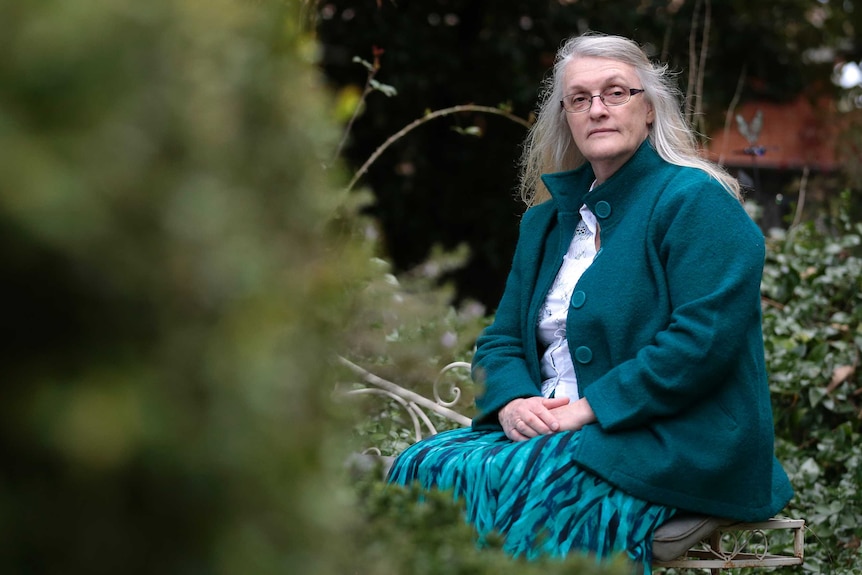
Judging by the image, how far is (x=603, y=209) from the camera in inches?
103

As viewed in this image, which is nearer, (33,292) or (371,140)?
(33,292)

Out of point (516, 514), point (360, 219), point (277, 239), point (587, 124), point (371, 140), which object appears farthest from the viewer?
point (371, 140)

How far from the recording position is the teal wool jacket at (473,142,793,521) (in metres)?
2.25

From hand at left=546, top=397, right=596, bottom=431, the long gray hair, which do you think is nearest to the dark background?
the long gray hair

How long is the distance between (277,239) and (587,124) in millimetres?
1974

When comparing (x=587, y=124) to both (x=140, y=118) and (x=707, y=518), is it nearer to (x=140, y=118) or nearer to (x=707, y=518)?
(x=707, y=518)

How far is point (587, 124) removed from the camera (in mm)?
2654

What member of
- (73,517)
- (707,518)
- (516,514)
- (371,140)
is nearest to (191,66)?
(73,517)

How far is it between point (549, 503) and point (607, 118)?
3.23 feet

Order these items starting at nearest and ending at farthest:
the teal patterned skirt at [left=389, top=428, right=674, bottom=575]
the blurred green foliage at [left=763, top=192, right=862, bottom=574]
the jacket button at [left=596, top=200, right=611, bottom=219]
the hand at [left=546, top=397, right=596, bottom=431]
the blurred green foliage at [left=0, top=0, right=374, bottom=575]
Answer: the blurred green foliage at [left=0, top=0, right=374, bottom=575] < the teal patterned skirt at [left=389, top=428, right=674, bottom=575] < the hand at [left=546, top=397, right=596, bottom=431] < the jacket button at [left=596, top=200, right=611, bottom=219] < the blurred green foliage at [left=763, top=192, right=862, bottom=574]

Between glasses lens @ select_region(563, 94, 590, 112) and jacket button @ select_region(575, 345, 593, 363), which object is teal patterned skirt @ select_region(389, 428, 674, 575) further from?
glasses lens @ select_region(563, 94, 590, 112)

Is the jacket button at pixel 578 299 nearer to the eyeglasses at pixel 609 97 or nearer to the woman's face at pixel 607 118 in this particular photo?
the woman's face at pixel 607 118

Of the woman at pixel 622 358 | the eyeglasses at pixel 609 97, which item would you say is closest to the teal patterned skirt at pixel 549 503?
the woman at pixel 622 358

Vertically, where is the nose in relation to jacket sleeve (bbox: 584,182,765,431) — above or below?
above
